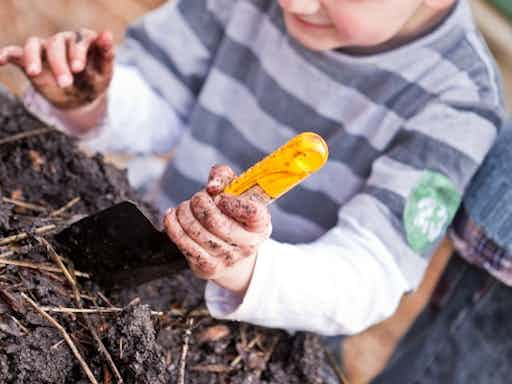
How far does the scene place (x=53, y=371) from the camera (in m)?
0.72

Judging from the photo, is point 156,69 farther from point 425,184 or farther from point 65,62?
point 425,184

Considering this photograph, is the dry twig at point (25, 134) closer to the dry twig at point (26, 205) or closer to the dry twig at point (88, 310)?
the dry twig at point (26, 205)

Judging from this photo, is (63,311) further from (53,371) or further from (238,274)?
(238,274)

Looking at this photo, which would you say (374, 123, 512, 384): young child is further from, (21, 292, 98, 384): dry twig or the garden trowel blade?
(21, 292, 98, 384): dry twig

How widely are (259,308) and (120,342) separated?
220mm

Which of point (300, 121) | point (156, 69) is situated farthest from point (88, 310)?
point (156, 69)

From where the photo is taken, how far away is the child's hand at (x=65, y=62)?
1.01m

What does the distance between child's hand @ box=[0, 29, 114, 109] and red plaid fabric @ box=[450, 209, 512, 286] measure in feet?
1.96

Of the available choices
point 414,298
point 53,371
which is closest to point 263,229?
point 53,371

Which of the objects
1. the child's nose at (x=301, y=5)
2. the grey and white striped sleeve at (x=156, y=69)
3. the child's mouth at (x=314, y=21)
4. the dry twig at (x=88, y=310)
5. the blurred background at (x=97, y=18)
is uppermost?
the child's nose at (x=301, y=5)

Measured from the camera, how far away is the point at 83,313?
30.8 inches

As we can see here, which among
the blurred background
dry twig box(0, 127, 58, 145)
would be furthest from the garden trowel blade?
the blurred background

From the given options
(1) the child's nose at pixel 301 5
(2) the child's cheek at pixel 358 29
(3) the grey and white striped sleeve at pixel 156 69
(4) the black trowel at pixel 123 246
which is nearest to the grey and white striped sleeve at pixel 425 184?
(2) the child's cheek at pixel 358 29

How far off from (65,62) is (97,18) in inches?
54.9
